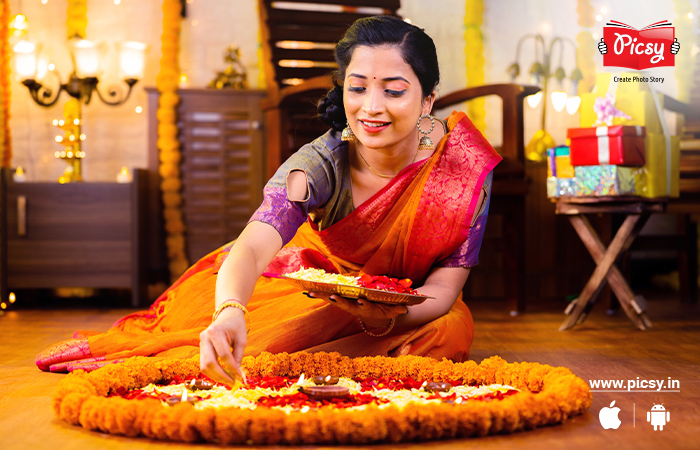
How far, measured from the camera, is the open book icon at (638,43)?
99.7 inches

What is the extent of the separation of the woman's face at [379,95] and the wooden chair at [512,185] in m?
1.57

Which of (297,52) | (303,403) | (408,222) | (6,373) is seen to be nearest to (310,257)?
(408,222)

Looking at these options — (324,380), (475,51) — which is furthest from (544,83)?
(324,380)

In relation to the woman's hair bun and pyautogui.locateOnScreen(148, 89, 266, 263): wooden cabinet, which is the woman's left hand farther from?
pyautogui.locateOnScreen(148, 89, 266, 263): wooden cabinet

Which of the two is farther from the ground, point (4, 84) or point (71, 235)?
point (4, 84)

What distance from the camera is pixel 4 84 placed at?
4301mm

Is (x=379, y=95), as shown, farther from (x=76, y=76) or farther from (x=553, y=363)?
(x=76, y=76)

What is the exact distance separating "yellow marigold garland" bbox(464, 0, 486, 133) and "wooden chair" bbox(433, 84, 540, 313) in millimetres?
1009

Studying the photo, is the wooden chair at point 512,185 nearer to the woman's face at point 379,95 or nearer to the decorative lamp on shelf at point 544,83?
the decorative lamp on shelf at point 544,83

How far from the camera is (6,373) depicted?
1965 mm

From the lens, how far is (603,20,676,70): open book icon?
2533 mm

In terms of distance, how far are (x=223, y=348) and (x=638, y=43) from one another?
2.12m

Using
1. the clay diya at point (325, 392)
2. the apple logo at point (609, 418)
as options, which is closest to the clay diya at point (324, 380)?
the clay diya at point (325, 392)

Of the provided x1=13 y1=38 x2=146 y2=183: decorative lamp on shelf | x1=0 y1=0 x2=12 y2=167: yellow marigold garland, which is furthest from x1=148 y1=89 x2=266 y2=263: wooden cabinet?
x1=0 y1=0 x2=12 y2=167: yellow marigold garland
